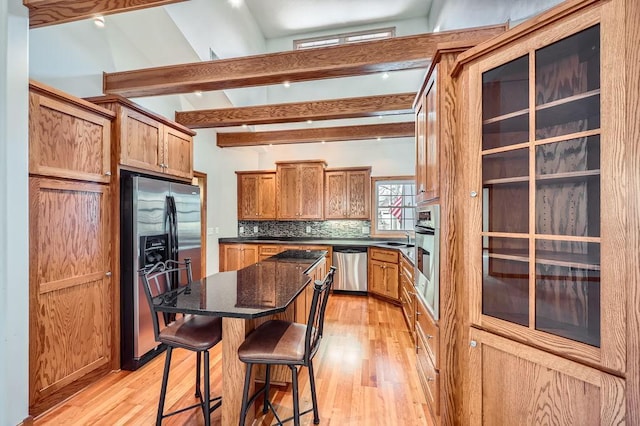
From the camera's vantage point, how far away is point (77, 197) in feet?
7.20

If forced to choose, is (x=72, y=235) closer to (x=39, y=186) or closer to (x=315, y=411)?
(x=39, y=186)

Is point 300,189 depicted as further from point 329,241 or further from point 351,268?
point 351,268

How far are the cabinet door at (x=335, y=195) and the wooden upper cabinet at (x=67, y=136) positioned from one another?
3546 millimetres

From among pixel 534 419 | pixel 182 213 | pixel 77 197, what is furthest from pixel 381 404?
pixel 77 197

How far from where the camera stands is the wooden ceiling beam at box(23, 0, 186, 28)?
170 cm

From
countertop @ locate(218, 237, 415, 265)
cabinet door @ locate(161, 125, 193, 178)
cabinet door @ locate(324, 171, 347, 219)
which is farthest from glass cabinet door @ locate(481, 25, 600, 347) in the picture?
cabinet door @ locate(324, 171, 347, 219)

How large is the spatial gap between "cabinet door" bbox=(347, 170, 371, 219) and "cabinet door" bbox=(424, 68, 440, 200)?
3.12 m

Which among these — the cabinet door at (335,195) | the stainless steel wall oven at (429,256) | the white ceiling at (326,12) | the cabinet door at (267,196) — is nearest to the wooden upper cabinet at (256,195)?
the cabinet door at (267,196)

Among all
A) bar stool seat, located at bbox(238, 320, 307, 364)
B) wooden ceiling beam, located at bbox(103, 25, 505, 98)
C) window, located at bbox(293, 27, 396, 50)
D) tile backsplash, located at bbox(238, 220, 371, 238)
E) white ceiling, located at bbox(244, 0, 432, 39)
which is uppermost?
white ceiling, located at bbox(244, 0, 432, 39)

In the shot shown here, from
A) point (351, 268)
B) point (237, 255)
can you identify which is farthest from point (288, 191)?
point (351, 268)

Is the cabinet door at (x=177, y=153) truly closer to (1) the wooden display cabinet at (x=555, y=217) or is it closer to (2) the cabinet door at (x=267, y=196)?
(2) the cabinet door at (x=267, y=196)

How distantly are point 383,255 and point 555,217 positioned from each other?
3.40 meters

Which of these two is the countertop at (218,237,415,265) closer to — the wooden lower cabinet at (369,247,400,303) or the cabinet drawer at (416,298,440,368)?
the wooden lower cabinet at (369,247,400,303)

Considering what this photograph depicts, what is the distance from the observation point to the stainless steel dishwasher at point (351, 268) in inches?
193
